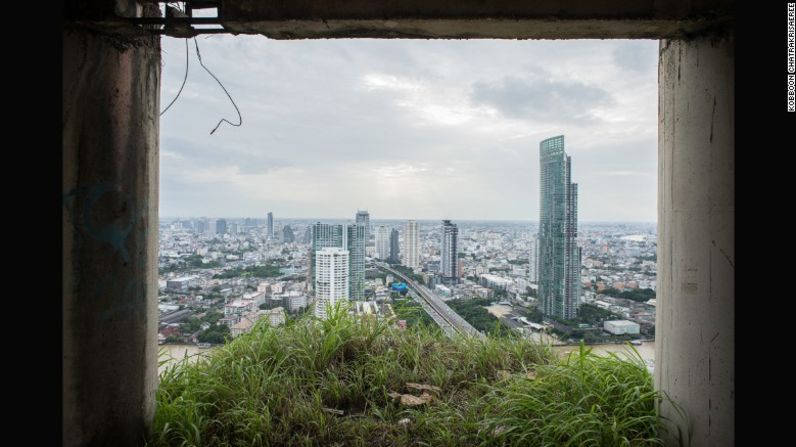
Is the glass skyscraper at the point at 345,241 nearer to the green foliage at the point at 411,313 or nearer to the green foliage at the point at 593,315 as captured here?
the green foliage at the point at 411,313

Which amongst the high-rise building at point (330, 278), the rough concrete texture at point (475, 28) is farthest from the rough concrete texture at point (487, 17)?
the high-rise building at point (330, 278)

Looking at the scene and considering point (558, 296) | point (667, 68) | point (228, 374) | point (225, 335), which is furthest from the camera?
point (558, 296)

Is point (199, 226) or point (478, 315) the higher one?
point (199, 226)

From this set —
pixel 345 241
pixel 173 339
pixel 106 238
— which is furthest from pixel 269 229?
pixel 106 238

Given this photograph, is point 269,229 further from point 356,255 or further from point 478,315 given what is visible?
point 478,315

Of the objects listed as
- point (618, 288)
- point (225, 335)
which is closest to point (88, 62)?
point (225, 335)

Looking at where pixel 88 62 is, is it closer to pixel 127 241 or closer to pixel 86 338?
pixel 127 241

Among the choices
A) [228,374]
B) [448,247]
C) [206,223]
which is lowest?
[228,374]
